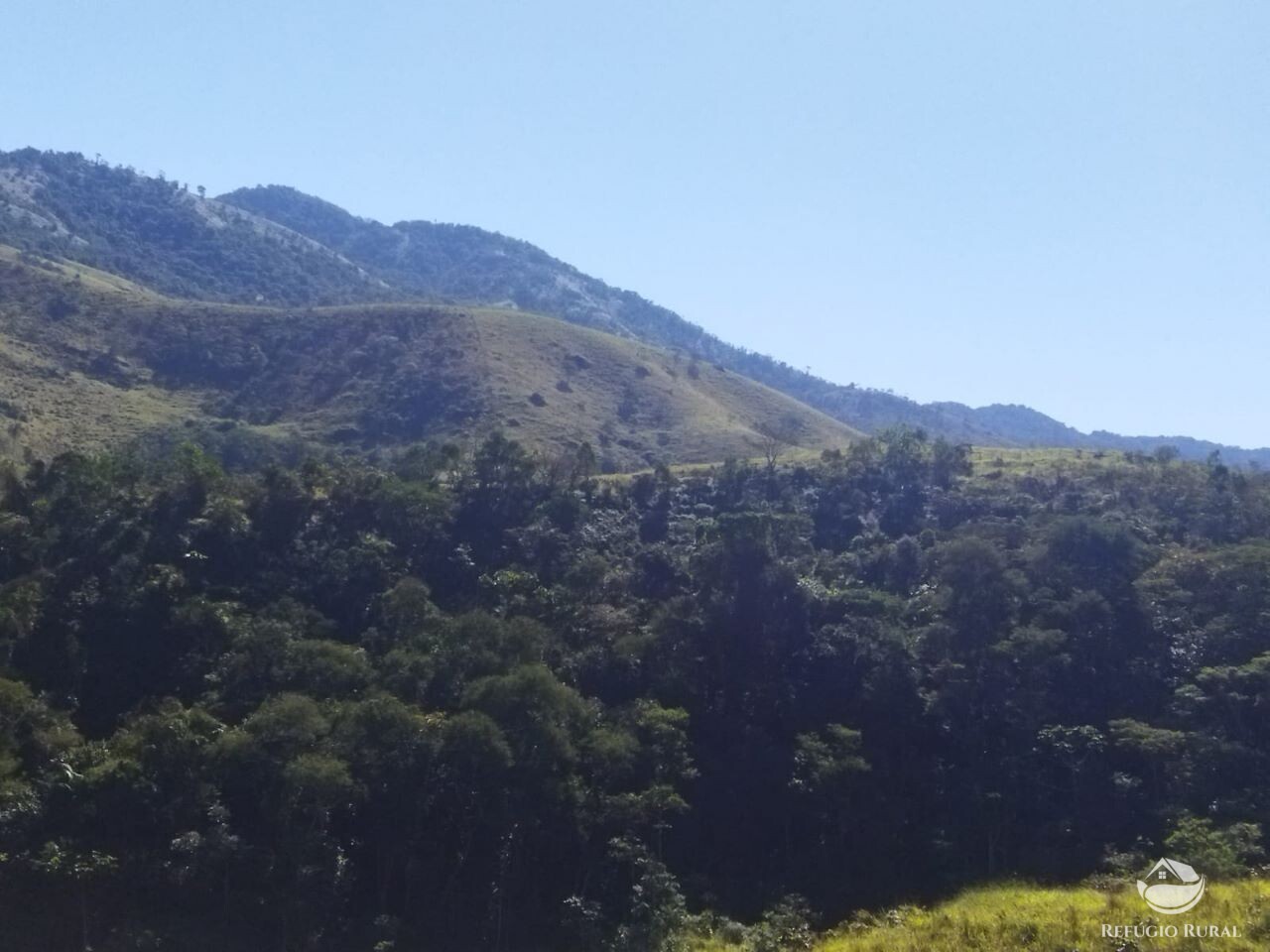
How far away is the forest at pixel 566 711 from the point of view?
30922mm

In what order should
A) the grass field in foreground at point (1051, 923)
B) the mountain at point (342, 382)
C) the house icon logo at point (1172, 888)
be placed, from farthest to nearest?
the mountain at point (342, 382) → the house icon logo at point (1172, 888) → the grass field in foreground at point (1051, 923)

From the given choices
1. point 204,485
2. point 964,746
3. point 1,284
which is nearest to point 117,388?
point 1,284

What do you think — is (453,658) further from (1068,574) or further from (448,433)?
(448,433)

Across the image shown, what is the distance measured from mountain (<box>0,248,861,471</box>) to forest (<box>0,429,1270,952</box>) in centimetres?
3280

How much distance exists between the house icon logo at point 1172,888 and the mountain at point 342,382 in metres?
55.1

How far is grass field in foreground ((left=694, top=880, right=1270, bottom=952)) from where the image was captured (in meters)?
21.6

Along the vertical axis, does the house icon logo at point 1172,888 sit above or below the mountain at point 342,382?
below

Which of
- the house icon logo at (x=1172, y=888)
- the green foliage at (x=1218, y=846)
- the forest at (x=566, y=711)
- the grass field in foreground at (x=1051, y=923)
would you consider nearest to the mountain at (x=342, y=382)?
the forest at (x=566, y=711)

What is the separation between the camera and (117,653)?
127ft

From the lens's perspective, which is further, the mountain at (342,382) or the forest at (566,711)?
the mountain at (342,382)

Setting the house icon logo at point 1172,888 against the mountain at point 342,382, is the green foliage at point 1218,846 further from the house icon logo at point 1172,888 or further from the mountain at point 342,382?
the mountain at point 342,382

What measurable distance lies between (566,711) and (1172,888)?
62.0ft

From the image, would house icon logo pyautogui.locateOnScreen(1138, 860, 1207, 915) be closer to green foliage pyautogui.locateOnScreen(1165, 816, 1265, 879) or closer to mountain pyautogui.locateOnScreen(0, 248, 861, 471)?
green foliage pyautogui.locateOnScreen(1165, 816, 1265, 879)

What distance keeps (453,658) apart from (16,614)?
52.5 ft
